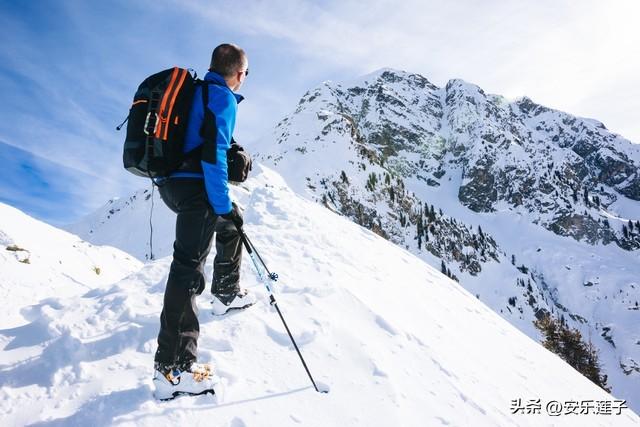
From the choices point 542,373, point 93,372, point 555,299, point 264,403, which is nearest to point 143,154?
point 93,372

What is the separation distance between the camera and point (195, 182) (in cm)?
361

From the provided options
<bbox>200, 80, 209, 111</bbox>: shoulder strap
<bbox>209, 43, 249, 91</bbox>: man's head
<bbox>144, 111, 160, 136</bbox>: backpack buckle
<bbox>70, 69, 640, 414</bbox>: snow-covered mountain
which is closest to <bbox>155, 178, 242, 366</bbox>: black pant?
<bbox>144, 111, 160, 136</bbox>: backpack buckle

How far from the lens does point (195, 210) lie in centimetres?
357

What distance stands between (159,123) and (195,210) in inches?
35.1

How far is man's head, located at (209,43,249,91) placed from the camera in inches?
147

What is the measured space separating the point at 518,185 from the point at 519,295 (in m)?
80.3

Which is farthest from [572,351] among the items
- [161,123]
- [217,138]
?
[161,123]

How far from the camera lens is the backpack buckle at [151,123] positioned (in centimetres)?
342

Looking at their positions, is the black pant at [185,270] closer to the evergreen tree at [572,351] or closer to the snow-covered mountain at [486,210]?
the evergreen tree at [572,351]

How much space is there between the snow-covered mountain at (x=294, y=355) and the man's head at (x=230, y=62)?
10.2 feet

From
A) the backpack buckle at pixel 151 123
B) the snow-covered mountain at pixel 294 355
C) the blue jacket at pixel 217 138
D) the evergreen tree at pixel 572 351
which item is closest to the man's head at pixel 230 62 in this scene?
the blue jacket at pixel 217 138

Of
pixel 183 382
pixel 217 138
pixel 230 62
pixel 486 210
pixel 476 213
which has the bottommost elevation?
pixel 183 382

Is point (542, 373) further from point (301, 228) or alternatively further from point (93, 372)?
point (93, 372)

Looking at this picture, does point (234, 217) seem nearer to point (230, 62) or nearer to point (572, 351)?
point (230, 62)
